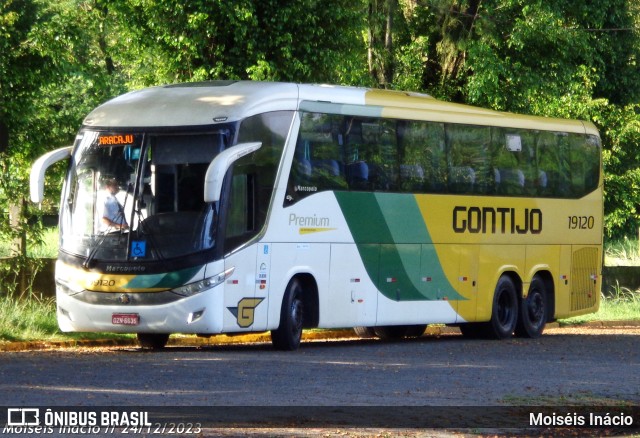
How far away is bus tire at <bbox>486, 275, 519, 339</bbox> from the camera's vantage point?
2600 centimetres

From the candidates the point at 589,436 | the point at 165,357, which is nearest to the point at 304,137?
the point at 165,357

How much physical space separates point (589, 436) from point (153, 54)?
58.3 feet

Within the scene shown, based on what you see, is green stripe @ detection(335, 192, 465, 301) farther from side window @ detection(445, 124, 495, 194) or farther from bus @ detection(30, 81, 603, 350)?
side window @ detection(445, 124, 495, 194)

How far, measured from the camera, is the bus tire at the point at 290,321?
2062 centimetres

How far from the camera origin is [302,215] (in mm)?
21156

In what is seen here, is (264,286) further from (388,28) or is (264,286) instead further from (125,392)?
(388,28)

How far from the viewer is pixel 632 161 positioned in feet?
135

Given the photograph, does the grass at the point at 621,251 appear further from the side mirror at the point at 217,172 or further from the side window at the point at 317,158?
the side mirror at the point at 217,172

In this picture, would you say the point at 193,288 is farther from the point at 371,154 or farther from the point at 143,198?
the point at 371,154

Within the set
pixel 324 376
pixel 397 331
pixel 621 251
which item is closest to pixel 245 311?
pixel 324 376

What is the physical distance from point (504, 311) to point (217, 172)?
31.1 feet

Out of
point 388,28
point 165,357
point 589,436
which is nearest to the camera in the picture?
point 589,436

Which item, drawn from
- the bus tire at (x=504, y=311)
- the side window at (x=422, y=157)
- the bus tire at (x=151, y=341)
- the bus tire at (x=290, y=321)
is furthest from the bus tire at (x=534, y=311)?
the bus tire at (x=151, y=341)

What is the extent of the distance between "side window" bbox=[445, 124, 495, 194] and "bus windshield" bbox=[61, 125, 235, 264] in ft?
20.5
